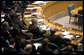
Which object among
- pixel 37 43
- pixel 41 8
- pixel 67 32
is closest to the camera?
pixel 37 43

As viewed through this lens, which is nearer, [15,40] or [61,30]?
[15,40]

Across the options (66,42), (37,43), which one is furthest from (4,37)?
(66,42)

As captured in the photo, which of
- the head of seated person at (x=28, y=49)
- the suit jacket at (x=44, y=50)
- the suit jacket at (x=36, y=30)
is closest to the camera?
the head of seated person at (x=28, y=49)

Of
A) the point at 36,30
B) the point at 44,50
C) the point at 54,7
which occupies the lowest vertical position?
the point at 44,50

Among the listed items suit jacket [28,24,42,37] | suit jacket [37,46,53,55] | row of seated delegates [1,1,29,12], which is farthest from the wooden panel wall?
suit jacket [37,46,53,55]

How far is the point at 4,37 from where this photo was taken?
5.91m

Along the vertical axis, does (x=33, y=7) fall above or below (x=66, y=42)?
above

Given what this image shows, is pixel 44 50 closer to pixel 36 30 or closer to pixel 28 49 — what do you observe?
pixel 28 49

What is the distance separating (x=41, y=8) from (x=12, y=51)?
16.6 ft

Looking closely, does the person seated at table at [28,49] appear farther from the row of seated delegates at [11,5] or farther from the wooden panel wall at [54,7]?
the wooden panel wall at [54,7]

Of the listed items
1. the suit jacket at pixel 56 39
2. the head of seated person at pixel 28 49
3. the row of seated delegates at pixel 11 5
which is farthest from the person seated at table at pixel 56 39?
the row of seated delegates at pixel 11 5

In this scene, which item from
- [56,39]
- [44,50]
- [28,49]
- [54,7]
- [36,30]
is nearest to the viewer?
[28,49]

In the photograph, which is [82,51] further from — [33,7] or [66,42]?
[33,7]

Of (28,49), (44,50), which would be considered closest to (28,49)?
(28,49)
